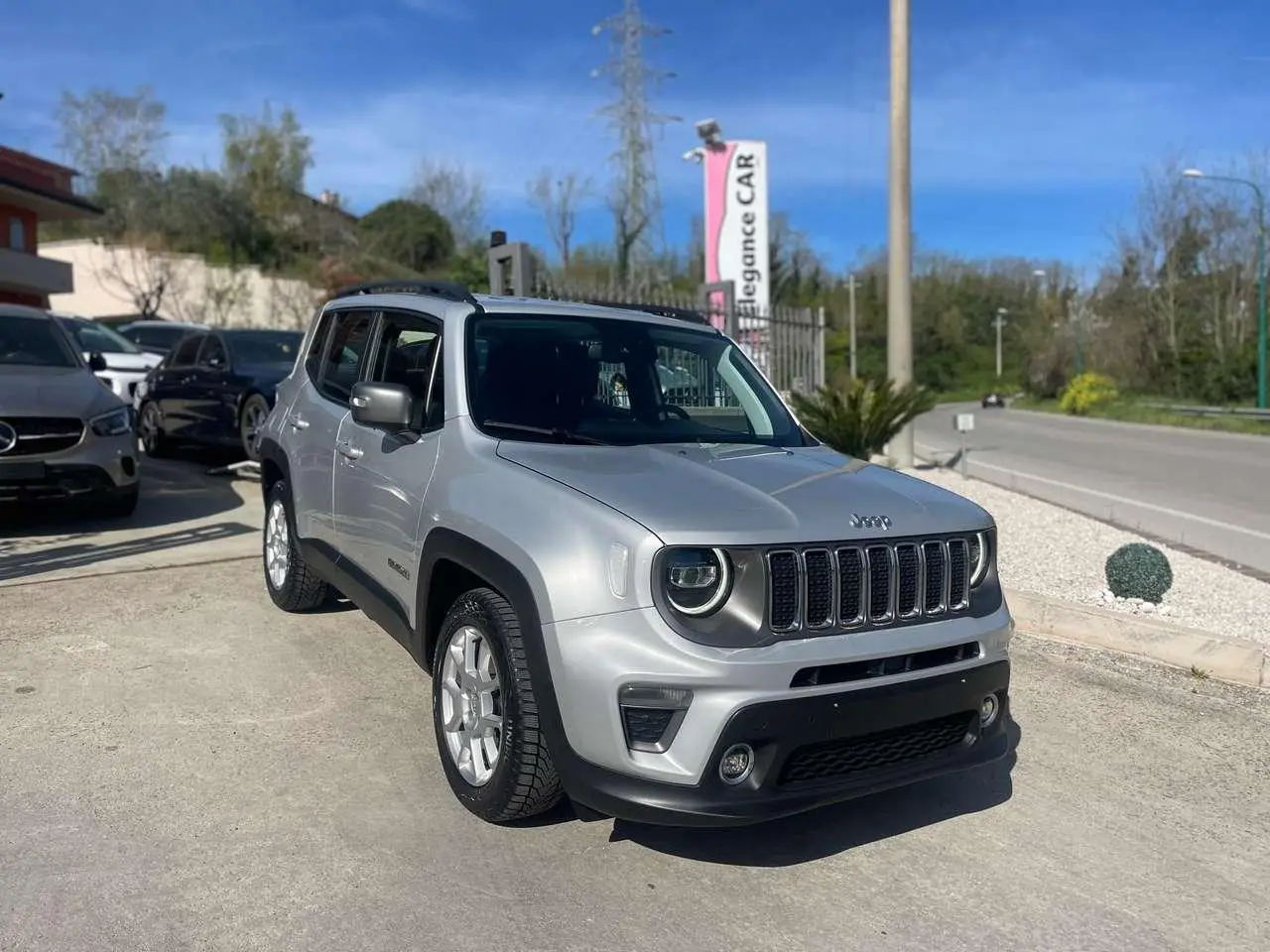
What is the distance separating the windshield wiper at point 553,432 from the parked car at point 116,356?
12735mm

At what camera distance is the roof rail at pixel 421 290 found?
15.4 feet

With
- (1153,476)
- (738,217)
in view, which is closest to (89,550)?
(1153,476)

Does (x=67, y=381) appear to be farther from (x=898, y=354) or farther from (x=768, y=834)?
(x=898, y=354)

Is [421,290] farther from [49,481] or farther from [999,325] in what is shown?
[999,325]

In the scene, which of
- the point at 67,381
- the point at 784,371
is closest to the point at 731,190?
the point at 784,371

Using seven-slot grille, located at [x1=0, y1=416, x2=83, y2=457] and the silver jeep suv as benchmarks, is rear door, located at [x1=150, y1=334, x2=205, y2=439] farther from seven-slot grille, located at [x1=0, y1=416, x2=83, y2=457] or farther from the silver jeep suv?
the silver jeep suv

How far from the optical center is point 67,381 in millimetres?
8531

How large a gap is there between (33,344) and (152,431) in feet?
14.2

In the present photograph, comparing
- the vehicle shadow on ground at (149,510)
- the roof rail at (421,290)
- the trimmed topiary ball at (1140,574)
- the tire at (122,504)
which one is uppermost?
the roof rail at (421,290)

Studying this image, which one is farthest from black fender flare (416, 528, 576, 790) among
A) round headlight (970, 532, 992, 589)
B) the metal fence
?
the metal fence

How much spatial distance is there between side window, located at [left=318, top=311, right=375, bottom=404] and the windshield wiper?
1.37m

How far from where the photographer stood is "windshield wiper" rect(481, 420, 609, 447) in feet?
13.6

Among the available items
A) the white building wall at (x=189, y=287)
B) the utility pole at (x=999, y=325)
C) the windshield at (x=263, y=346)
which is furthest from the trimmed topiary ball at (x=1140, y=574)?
the utility pole at (x=999, y=325)

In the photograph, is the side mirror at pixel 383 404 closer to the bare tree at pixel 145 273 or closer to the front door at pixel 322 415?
the front door at pixel 322 415
